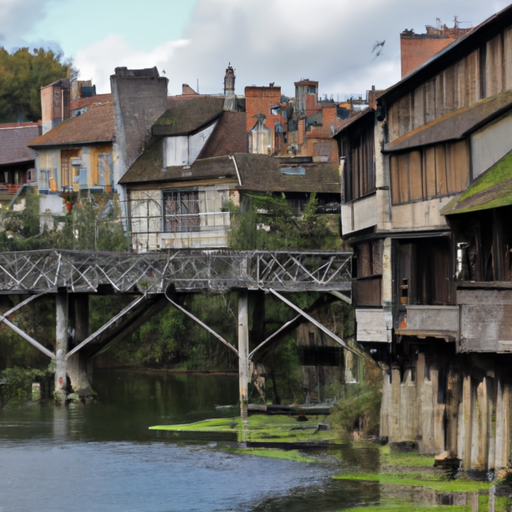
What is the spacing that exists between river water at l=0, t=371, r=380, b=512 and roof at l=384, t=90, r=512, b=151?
782 cm

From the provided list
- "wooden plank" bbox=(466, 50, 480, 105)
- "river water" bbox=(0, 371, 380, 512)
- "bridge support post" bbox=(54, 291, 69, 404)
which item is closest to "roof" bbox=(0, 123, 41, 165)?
"bridge support post" bbox=(54, 291, 69, 404)

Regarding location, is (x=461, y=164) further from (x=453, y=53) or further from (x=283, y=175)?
(x=283, y=175)

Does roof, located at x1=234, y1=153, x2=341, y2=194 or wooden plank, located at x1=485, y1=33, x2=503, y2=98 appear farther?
roof, located at x1=234, y1=153, x2=341, y2=194

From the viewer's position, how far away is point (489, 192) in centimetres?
2325

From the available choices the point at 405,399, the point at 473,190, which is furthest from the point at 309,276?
the point at 473,190

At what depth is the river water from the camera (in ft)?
90.5

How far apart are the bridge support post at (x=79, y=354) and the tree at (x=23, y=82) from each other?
54.0 m

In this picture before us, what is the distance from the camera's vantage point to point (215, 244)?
184 ft

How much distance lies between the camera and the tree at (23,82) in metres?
105

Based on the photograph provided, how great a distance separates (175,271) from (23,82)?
64702mm

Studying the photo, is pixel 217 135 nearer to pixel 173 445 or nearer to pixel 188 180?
pixel 188 180

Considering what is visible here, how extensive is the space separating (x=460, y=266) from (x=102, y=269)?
24633mm

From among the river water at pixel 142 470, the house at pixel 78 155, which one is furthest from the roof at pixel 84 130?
the river water at pixel 142 470

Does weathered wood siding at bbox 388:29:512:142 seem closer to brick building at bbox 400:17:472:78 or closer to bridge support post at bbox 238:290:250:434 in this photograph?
brick building at bbox 400:17:472:78
